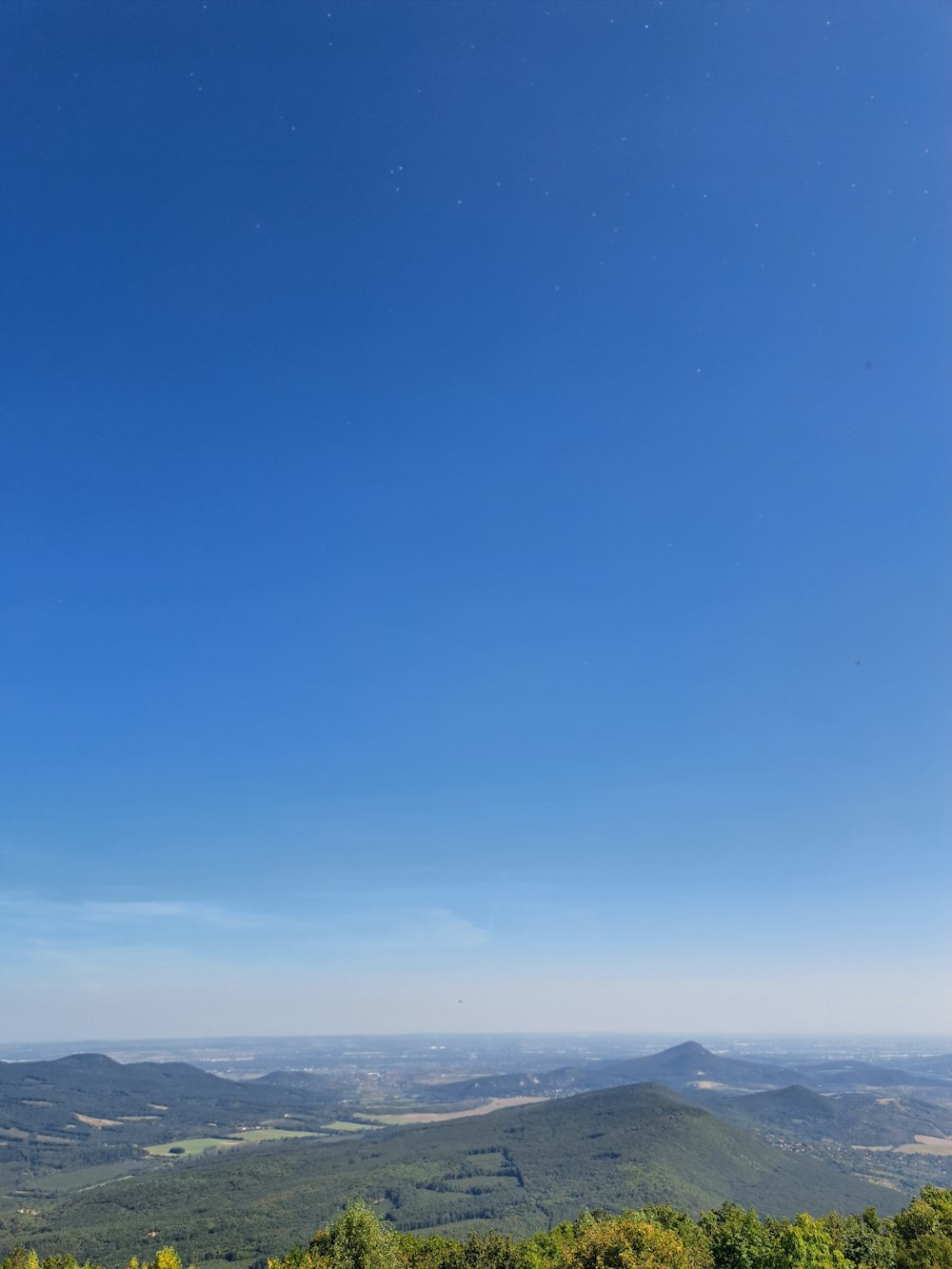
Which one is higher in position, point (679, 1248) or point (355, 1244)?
point (679, 1248)

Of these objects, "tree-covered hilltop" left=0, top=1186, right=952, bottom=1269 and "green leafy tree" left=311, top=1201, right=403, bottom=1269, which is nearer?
"tree-covered hilltop" left=0, top=1186, right=952, bottom=1269

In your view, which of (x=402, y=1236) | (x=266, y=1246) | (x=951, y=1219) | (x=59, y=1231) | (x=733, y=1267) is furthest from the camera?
(x=59, y=1231)

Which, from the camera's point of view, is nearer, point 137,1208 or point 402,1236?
point 402,1236

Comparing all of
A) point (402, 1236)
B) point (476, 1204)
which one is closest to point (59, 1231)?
point (476, 1204)

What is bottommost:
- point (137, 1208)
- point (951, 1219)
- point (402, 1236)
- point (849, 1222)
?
point (137, 1208)

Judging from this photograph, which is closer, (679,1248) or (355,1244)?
(679,1248)

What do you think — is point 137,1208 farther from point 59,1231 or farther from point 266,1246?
point 266,1246

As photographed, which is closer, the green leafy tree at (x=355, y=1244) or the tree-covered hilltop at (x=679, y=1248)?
the tree-covered hilltop at (x=679, y=1248)

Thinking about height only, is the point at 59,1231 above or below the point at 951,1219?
below
